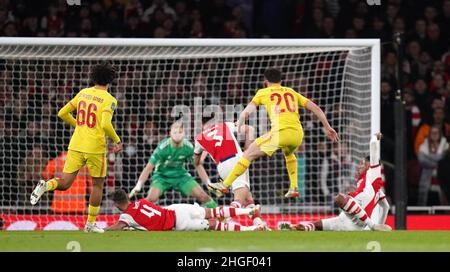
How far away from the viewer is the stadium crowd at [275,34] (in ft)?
54.1

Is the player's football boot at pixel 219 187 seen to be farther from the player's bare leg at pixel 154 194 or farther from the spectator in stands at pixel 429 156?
the spectator in stands at pixel 429 156

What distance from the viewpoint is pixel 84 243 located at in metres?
10.5

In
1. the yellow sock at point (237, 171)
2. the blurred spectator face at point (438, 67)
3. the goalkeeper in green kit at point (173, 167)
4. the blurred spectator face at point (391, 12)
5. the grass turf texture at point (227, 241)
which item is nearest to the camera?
the grass turf texture at point (227, 241)

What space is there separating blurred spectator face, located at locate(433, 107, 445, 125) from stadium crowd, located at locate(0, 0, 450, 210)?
0.05ft

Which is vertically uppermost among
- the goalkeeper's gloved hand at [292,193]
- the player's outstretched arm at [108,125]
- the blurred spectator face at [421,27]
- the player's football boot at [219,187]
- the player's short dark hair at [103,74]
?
the blurred spectator face at [421,27]

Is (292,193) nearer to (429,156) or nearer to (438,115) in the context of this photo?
(429,156)

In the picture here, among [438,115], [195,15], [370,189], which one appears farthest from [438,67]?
[370,189]

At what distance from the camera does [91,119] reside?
12391mm

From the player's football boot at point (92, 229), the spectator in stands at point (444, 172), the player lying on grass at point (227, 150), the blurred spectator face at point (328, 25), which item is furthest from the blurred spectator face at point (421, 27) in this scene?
the player's football boot at point (92, 229)

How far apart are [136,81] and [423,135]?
4111 mm

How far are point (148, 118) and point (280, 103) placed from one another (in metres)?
3.97

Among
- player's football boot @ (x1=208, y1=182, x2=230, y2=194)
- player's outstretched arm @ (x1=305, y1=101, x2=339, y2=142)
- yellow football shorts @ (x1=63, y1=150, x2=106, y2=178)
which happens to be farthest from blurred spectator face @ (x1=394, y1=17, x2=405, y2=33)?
yellow football shorts @ (x1=63, y1=150, x2=106, y2=178)

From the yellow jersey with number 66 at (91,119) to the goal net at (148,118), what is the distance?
291 centimetres
